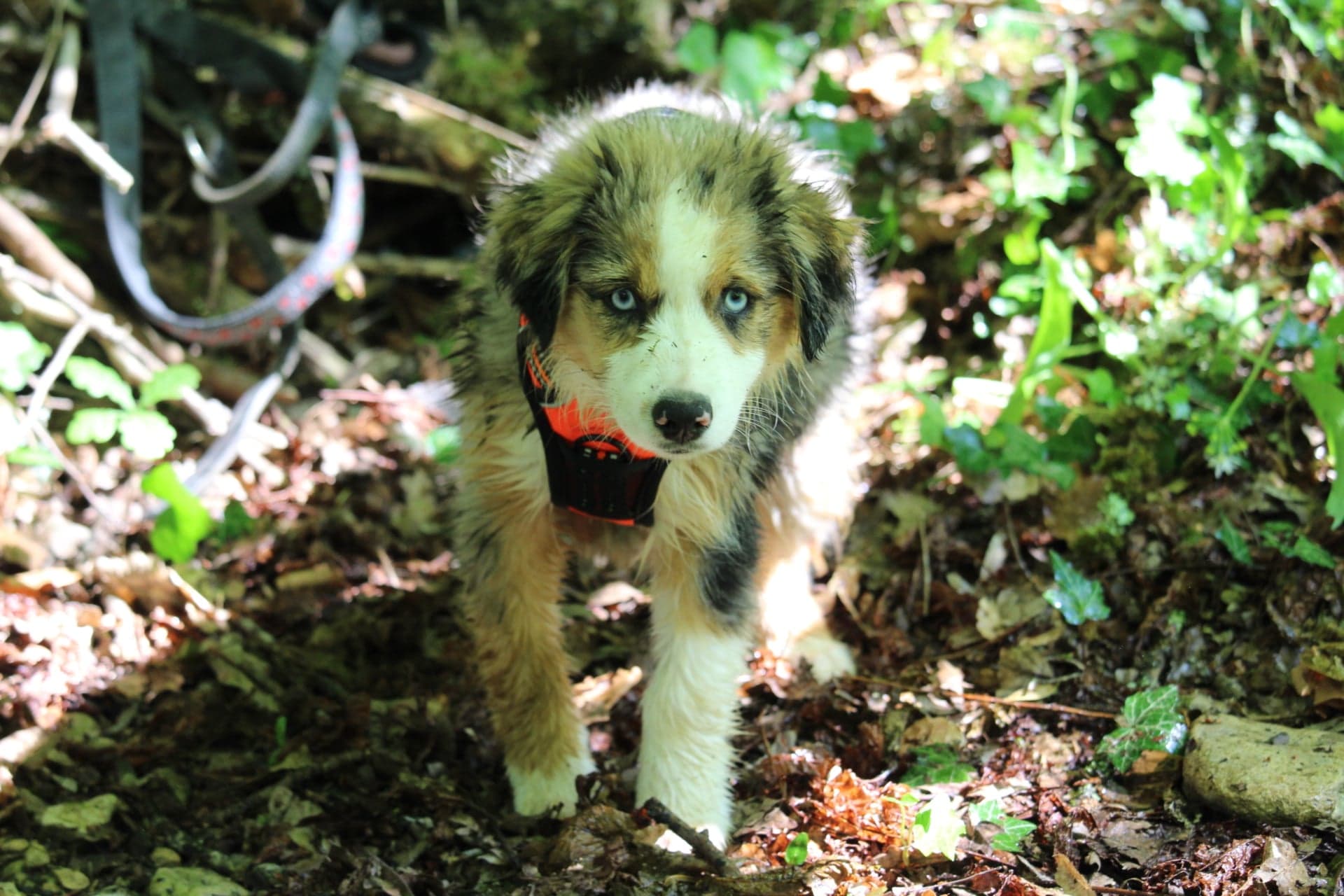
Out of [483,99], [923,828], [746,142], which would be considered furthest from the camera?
[483,99]

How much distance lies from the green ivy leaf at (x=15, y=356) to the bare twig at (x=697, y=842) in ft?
8.22

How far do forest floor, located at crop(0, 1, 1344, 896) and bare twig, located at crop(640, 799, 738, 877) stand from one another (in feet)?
0.08

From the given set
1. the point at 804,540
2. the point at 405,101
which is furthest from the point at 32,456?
the point at 804,540

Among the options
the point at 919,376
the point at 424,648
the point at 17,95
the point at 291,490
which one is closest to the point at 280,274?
the point at 291,490

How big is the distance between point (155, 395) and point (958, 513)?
2.87 m

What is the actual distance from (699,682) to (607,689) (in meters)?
0.64

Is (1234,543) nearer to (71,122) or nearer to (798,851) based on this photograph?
(798,851)

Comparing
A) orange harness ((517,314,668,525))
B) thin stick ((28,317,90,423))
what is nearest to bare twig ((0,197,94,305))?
thin stick ((28,317,90,423))

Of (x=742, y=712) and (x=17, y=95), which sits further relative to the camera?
(x=17, y=95)

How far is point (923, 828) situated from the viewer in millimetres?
2611

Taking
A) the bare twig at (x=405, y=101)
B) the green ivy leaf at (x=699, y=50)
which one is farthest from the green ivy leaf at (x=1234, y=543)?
the bare twig at (x=405, y=101)

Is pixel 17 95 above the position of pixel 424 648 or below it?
above

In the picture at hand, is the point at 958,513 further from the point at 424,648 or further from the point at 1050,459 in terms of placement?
the point at 424,648

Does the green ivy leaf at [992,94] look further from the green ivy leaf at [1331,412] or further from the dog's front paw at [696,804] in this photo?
the dog's front paw at [696,804]
